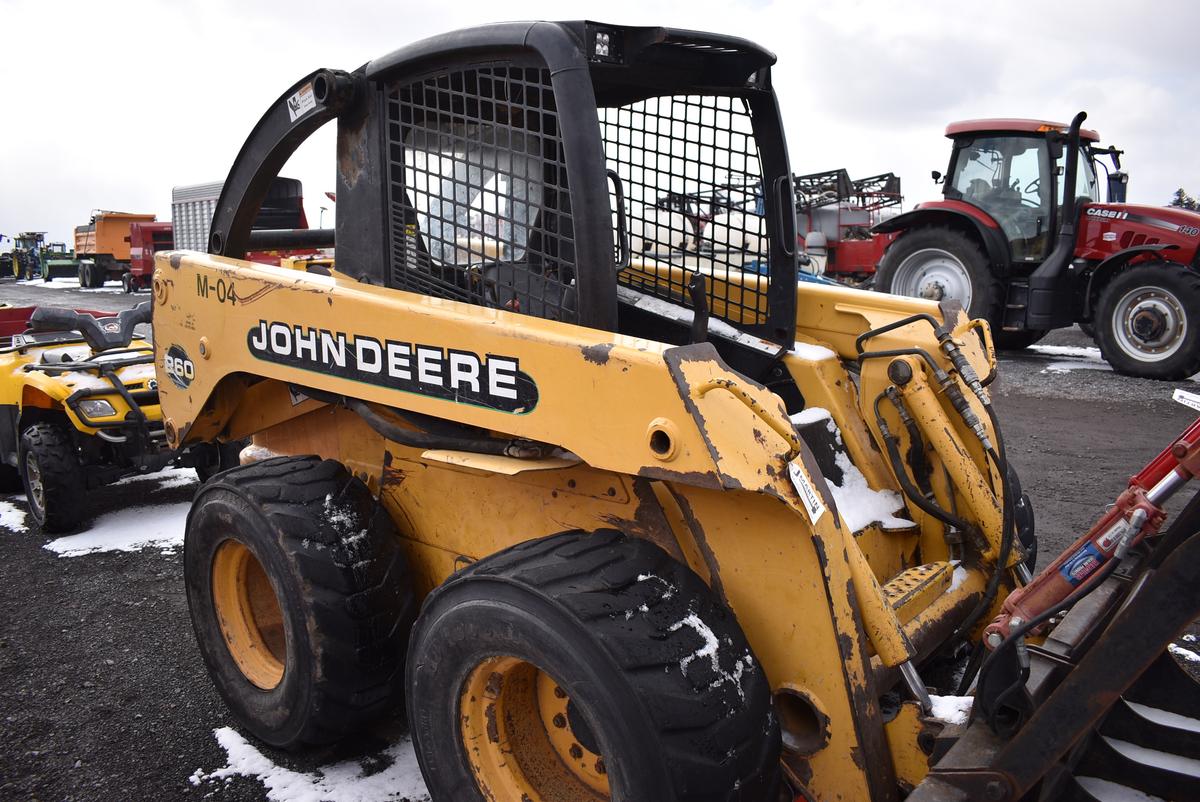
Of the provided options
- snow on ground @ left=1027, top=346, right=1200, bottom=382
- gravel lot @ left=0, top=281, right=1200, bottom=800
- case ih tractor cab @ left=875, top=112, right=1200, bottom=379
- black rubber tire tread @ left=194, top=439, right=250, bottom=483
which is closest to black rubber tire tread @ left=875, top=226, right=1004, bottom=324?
case ih tractor cab @ left=875, top=112, right=1200, bottom=379

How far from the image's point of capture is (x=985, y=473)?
2867 millimetres

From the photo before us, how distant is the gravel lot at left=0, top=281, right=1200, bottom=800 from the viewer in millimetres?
2771

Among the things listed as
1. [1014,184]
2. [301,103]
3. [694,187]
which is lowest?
[694,187]

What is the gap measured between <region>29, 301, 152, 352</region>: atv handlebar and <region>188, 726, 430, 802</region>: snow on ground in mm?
3707

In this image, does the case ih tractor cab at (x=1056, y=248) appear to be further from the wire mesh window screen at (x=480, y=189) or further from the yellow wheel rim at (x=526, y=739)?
the yellow wheel rim at (x=526, y=739)

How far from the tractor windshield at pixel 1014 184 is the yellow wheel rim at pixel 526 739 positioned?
9.29m

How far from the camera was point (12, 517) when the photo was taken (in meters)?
5.54

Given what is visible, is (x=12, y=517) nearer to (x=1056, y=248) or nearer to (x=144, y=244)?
(x=1056, y=248)

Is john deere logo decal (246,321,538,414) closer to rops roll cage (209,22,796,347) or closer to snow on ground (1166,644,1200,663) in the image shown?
rops roll cage (209,22,796,347)

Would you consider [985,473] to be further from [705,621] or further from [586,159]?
[586,159]

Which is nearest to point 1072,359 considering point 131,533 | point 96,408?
point 131,533

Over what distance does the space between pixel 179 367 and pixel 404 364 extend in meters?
1.29

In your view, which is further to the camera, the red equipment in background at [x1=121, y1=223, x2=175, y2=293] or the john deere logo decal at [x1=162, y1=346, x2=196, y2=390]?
the red equipment in background at [x1=121, y1=223, x2=175, y2=293]

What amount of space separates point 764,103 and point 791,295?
626mm
